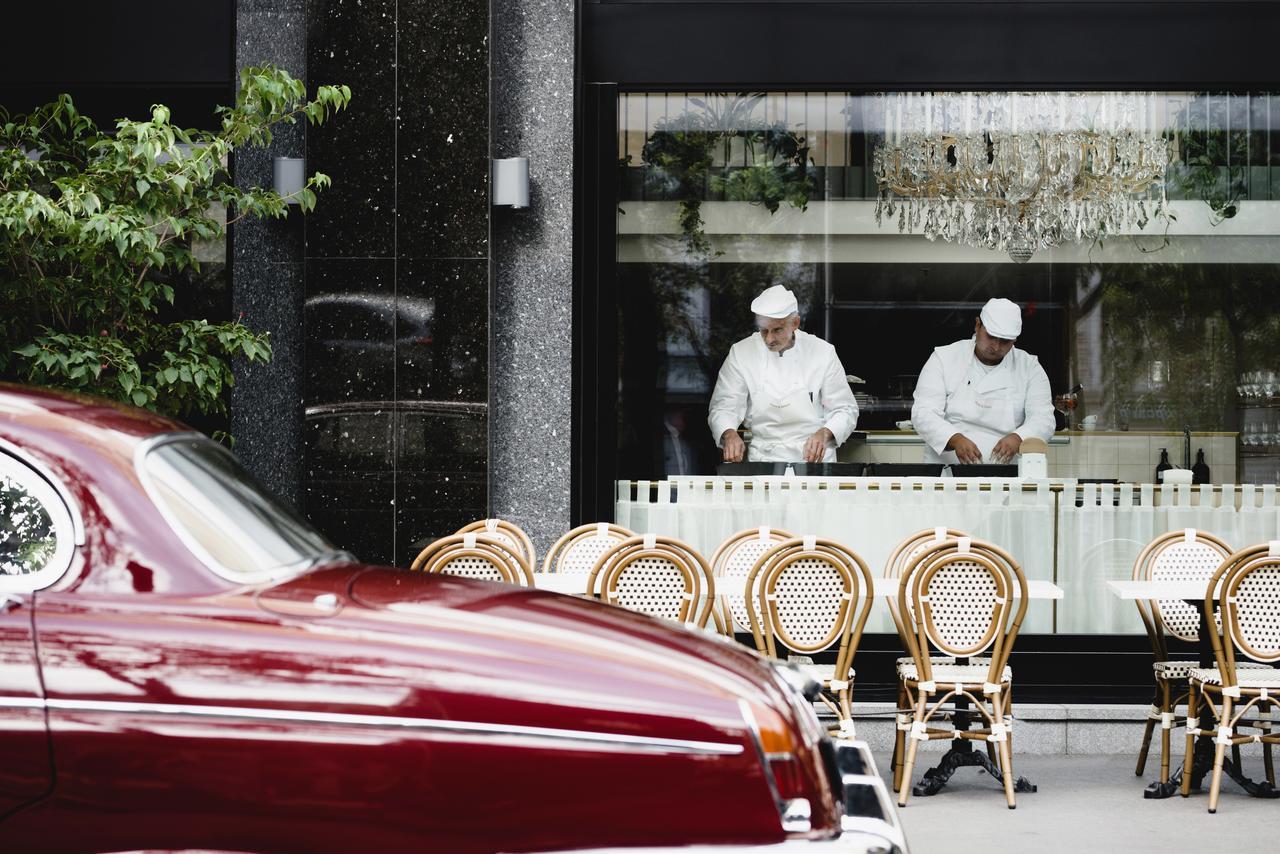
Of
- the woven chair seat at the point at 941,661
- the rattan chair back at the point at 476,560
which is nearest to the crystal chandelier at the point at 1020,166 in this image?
the woven chair seat at the point at 941,661

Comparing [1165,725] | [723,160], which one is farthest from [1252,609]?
[723,160]

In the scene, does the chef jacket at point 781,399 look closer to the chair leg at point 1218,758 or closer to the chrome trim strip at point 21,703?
the chair leg at point 1218,758

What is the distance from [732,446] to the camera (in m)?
9.24

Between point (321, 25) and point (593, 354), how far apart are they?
96.9 inches

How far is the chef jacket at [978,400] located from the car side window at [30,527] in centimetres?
713

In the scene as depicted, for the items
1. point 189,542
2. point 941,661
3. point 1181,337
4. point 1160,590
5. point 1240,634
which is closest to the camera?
point 189,542

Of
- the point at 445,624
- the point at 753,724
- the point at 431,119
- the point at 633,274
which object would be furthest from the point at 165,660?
the point at 633,274

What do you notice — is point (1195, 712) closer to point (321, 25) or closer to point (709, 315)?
point (709, 315)

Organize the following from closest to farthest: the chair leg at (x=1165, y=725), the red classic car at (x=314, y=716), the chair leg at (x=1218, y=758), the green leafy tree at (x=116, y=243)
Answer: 1. the red classic car at (x=314, y=716)
2. the green leafy tree at (x=116, y=243)
3. the chair leg at (x=1218, y=758)
4. the chair leg at (x=1165, y=725)

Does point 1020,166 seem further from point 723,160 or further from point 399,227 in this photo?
point 399,227

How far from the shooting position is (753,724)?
2.89m

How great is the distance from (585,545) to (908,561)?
1.66 m

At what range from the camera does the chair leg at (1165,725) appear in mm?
6758

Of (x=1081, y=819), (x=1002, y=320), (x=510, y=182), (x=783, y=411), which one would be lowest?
(x=1081, y=819)
